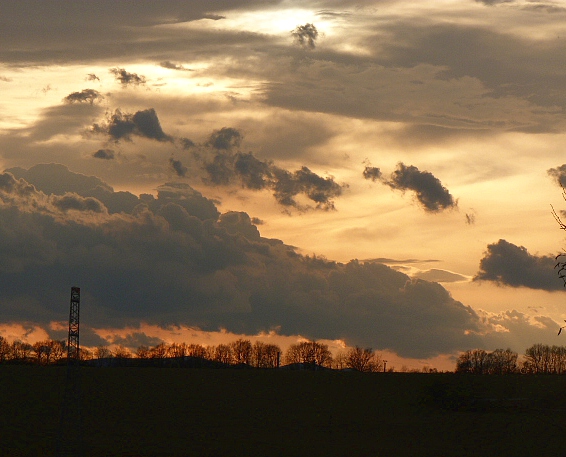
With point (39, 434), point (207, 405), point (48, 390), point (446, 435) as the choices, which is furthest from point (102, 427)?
point (446, 435)

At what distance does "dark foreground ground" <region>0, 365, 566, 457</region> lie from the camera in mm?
78125

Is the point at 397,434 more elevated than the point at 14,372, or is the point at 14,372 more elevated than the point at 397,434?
the point at 14,372

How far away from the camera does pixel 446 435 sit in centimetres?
8488

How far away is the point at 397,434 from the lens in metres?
86.6

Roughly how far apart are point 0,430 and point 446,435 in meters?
47.7

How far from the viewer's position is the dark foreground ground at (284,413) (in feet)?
256

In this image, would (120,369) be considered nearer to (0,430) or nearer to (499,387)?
(0,430)

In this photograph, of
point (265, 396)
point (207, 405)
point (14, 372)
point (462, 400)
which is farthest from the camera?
point (14, 372)

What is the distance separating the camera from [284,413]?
103 m

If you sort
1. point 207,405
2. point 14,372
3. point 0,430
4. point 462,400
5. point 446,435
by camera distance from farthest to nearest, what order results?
point 14,372 < point 207,405 < point 462,400 < point 0,430 < point 446,435

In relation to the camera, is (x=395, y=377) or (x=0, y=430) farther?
(x=395, y=377)

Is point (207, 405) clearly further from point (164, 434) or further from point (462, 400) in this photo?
point (462, 400)

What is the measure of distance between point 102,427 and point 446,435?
3754 centimetres

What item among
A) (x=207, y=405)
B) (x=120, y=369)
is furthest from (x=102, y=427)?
(x=120, y=369)
